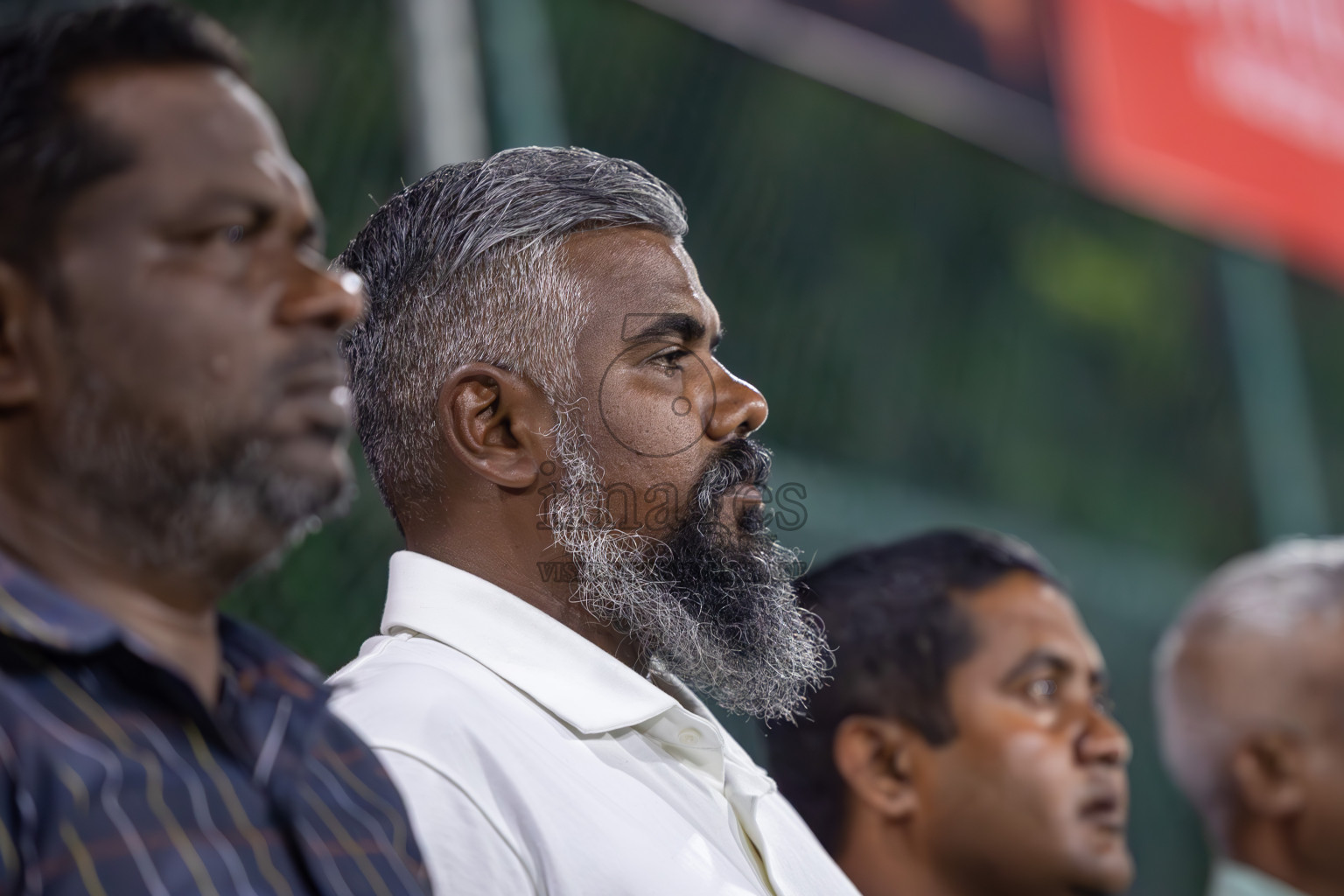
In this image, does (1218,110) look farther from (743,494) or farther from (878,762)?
(743,494)

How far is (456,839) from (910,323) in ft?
12.8

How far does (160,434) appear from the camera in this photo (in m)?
1.06

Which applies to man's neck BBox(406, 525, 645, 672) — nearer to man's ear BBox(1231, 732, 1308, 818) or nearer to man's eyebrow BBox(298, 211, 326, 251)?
man's eyebrow BBox(298, 211, 326, 251)

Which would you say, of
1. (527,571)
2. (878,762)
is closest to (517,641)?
(527,571)

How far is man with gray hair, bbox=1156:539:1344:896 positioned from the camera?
2.77 meters

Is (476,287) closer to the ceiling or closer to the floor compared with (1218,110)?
closer to the floor

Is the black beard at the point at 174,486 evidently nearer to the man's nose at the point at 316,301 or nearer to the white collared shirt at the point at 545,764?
the man's nose at the point at 316,301

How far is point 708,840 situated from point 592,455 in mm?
509

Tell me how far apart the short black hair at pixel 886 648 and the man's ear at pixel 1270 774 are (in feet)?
2.05

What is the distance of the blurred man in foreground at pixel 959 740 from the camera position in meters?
2.33

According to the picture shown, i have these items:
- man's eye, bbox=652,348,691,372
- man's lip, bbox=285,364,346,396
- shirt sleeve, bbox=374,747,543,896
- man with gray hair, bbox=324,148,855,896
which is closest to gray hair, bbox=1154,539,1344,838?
man with gray hair, bbox=324,148,855,896

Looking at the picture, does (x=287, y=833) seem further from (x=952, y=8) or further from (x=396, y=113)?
(x=952, y=8)

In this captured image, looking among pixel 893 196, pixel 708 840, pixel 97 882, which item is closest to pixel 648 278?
pixel 708 840

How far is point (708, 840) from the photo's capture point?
1636 millimetres
